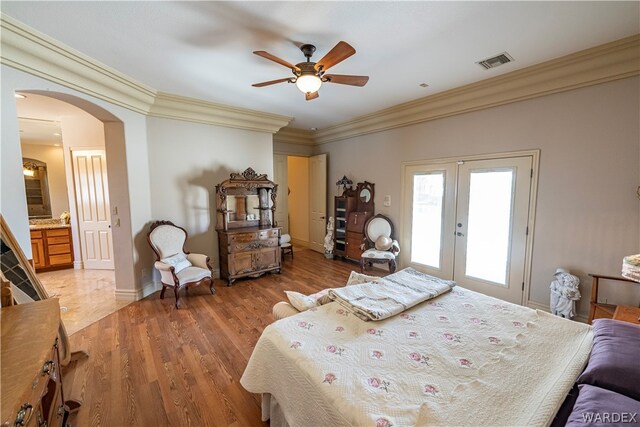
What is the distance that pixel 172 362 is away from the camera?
2.24 meters

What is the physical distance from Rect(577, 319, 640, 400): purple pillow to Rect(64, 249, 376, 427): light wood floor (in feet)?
5.94

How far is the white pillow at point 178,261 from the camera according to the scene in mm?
3413

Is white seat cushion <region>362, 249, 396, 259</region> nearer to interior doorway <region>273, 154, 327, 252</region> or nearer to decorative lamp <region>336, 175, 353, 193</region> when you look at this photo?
decorative lamp <region>336, 175, 353, 193</region>

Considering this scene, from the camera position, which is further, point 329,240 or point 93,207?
point 329,240

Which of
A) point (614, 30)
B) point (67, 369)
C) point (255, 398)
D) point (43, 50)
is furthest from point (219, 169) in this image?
point (614, 30)

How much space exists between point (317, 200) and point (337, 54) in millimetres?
4129

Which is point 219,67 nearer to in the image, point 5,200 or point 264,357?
point 5,200

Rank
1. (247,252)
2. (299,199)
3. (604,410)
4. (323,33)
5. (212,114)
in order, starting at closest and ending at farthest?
(604,410) → (323,33) → (212,114) → (247,252) → (299,199)

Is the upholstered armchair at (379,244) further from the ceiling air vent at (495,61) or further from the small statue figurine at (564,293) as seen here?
the ceiling air vent at (495,61)

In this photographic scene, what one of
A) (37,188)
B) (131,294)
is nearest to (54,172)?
(37,188)

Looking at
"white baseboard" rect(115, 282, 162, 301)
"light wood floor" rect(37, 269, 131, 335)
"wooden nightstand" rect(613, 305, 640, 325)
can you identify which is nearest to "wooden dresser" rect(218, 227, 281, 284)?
"white baseboard" rect(115, 282, 162, 301)

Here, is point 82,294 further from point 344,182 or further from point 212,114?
point 344,182

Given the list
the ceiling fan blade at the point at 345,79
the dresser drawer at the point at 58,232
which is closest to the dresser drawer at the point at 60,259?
the dresser drawer at the point at 58,232

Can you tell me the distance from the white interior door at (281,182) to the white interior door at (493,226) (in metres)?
3.66
